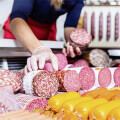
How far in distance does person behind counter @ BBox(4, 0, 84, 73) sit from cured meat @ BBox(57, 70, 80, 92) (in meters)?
0.09

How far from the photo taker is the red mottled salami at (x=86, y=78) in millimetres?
1834

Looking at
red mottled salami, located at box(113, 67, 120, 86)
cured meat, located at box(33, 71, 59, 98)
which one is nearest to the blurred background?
red mottled salami, located at box(113, 67, 120, 86)

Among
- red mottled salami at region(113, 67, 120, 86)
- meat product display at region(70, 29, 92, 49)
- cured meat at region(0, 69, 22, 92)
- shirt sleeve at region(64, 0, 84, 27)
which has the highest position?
shirt sleeve at region(64, 0, 84, 27)

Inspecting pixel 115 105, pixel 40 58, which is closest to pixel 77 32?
pixel 40 58

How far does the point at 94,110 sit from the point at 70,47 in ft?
4.27

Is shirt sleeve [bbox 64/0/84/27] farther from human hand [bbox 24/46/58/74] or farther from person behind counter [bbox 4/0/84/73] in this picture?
human hand [bbox 24/46/58/74]

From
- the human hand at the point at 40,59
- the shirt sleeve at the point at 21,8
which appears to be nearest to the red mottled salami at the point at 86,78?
the human hand at the point at 40,59

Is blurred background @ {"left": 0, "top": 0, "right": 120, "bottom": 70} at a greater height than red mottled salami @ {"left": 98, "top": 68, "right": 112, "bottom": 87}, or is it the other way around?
blurred background @ {"left": 0, "top": 0, "right": 120, "bottom": 70}

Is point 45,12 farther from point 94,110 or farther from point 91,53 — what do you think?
point 94,110

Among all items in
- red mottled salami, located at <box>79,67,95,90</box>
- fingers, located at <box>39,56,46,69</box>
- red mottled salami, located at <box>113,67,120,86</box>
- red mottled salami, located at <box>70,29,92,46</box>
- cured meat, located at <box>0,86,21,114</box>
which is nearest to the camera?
cured meat, located at <box>0,86,21,114</box>

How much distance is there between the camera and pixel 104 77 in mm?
2021

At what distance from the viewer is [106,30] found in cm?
425

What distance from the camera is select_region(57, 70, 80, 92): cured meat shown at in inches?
65.4

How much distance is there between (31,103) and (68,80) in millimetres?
452
